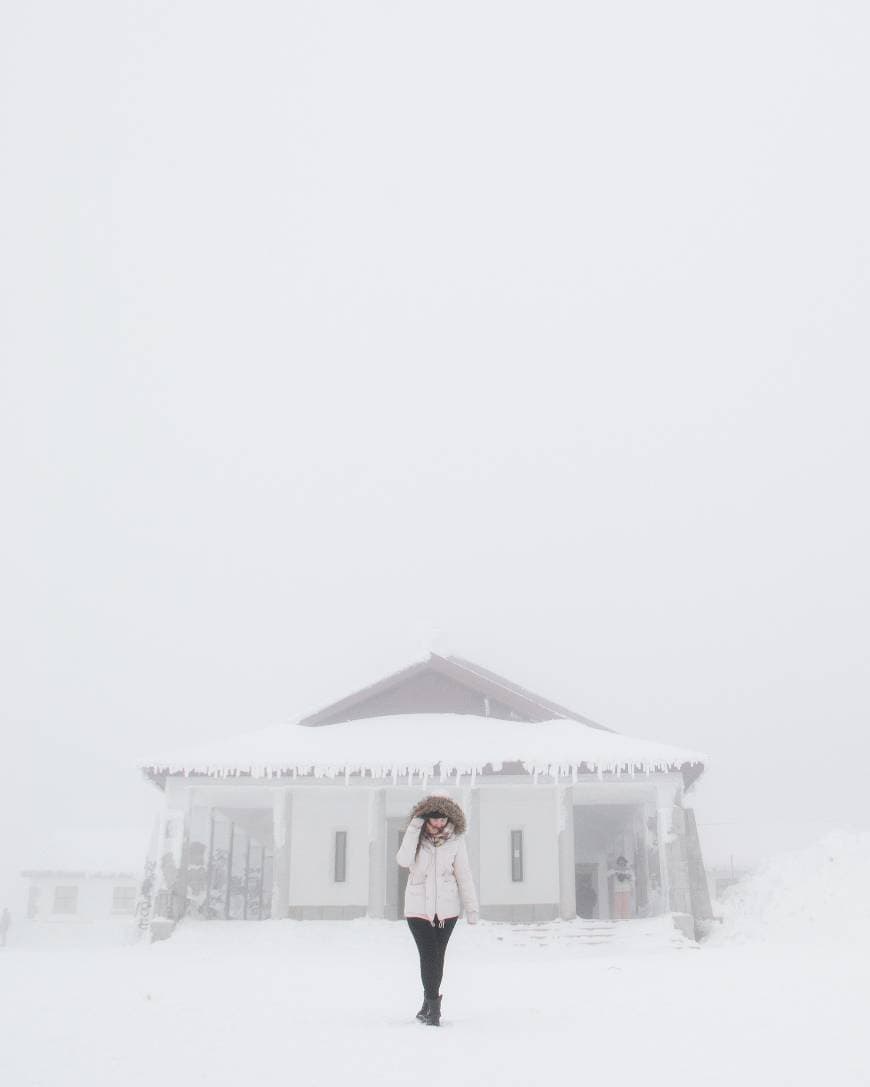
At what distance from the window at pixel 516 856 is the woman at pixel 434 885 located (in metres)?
15.3

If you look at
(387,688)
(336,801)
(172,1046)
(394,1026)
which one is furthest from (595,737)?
(172,1046)

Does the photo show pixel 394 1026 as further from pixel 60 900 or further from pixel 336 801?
pixel 60 900

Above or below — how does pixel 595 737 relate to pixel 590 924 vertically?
above

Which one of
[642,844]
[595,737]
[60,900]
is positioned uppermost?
[595,737]

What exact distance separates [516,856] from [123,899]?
89.3 ft

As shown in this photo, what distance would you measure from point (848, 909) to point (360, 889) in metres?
10.7

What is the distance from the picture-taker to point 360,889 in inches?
869

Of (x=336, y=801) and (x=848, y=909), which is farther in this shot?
(x=336, y=801)

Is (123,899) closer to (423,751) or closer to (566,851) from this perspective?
(423,751)

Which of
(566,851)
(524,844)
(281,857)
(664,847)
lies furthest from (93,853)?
(664,847)

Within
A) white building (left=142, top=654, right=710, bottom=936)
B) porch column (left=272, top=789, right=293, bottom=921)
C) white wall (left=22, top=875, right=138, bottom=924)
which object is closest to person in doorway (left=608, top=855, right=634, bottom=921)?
white building (left=142, top=654, right=710, bottom=936)

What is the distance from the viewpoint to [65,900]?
138 feet

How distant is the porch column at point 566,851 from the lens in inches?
794

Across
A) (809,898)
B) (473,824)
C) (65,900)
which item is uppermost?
(473,824)
